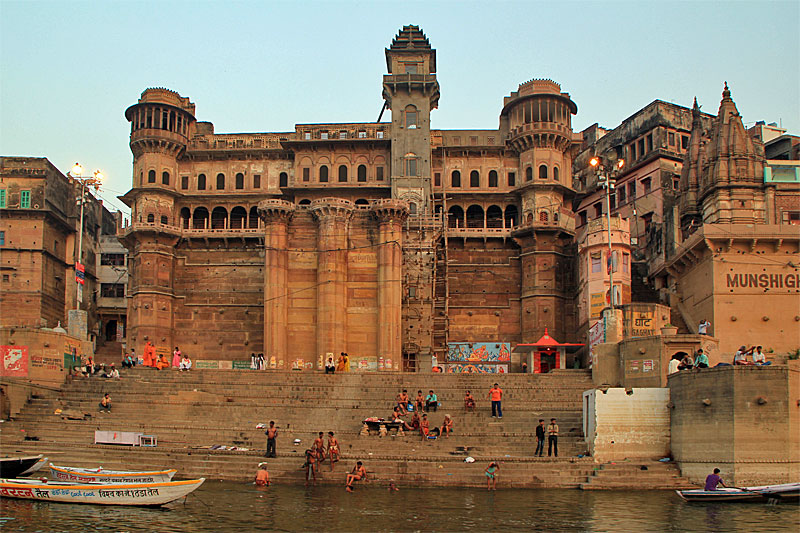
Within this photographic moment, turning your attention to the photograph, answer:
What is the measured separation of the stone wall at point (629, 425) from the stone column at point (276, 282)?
2045 cm

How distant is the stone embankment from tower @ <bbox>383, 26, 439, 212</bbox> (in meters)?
20.0

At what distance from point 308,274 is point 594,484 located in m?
23.1

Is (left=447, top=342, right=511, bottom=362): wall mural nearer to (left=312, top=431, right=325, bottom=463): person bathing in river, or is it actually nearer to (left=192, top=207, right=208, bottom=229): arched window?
(left=192, top=207, right=208, bottom=229): arched window

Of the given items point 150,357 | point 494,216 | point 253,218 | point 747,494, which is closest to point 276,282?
point 150,357

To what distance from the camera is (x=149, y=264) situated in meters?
54.2

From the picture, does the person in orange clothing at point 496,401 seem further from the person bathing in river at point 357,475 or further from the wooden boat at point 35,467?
the wooden boat at point 35,467

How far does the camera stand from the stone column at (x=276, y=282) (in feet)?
147

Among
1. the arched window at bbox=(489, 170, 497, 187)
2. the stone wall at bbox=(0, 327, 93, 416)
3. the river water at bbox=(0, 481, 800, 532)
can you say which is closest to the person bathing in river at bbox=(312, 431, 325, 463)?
the river water at bbox=(0, 481, 800, 532)

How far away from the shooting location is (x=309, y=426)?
3175 centimetres

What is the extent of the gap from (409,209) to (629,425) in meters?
24.6

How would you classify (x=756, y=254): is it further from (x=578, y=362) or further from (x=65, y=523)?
(x=65, y=523)

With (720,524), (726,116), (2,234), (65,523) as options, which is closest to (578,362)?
(726,116)

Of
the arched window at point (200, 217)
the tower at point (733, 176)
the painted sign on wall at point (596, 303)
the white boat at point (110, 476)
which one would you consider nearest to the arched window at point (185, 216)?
the arched window at point (200, 217)

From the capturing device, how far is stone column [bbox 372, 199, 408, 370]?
44562 millimetres
